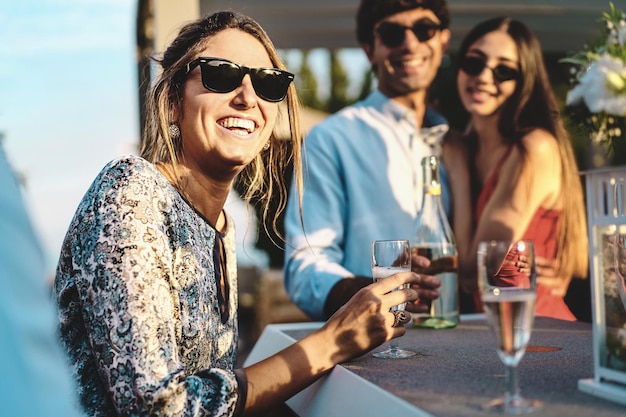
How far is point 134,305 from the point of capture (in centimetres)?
131

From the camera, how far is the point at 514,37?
118 inches

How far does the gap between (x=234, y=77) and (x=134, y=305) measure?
730 millimetres

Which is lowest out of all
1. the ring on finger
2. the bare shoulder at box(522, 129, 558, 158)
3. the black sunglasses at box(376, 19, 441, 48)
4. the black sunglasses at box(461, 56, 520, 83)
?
the ring on finger

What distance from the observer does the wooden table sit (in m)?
1.10

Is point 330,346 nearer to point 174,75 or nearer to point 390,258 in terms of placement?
point 390,258

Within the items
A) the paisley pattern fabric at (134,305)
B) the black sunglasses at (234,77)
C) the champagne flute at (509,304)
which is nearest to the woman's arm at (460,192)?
the black sunglasses at (234,77)

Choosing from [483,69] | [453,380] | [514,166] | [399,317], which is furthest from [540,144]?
[453,380]

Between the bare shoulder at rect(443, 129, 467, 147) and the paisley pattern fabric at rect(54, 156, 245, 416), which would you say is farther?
the bare shoulder at rect(443, 129, 467, 147)

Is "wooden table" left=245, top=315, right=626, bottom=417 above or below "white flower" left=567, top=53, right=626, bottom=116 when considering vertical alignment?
below

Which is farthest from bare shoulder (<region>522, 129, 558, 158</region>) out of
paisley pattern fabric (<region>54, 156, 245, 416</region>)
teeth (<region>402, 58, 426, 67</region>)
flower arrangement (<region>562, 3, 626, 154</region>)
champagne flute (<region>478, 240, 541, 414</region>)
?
champagne flute (<region>478, 240, 541, 414</region>)

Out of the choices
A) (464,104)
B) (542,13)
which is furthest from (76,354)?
(542,13)

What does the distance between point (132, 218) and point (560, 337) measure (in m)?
1.07

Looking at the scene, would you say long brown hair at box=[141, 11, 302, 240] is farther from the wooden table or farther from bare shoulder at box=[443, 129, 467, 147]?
bare shoulder at box=[443, 129, 467, 147]

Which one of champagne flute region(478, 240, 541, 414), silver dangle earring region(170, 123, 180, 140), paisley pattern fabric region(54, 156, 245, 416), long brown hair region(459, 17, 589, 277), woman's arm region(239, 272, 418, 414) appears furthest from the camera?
long brown hair region(459, 17, 589, 277)
